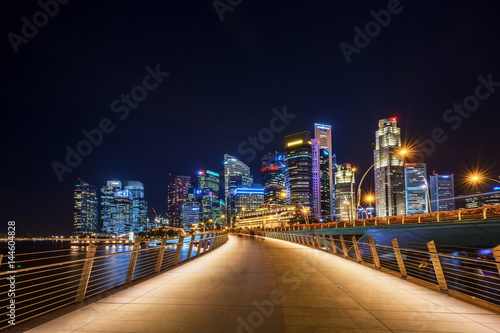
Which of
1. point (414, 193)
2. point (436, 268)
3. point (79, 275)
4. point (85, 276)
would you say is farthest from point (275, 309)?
point (414, 193)

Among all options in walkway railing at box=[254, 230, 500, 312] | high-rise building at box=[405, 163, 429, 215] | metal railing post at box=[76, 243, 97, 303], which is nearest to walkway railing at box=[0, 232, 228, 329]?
metal railing post at box=[76, 243, 97, 303]

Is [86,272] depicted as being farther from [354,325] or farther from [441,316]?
[441,316]

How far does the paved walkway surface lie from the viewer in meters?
5.29

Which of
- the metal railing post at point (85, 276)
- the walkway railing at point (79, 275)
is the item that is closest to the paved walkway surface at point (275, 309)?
the metal railing post at point (85, 276)

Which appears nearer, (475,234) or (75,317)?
(75,317)

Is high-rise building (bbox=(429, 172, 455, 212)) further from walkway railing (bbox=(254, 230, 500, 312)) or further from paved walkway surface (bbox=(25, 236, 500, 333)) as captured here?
paved walkway surface (bbox=(25, 236, 500, 333))

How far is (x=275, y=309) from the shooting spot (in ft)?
20.9

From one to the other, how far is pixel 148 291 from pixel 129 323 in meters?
2.79

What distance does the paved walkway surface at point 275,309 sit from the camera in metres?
5.29

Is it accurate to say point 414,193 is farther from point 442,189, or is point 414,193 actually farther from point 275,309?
point 275,309

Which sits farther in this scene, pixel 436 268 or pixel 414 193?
pixel 414 193

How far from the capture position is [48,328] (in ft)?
17.0

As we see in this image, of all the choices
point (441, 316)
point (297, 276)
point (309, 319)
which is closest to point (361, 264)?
point (297, 276)

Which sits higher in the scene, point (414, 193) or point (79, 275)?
point (414, 193)
